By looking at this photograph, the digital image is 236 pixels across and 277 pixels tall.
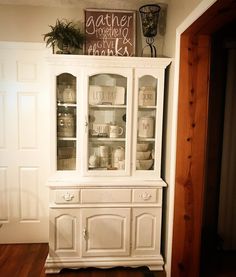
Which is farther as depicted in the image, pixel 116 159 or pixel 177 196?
pixel 116 159

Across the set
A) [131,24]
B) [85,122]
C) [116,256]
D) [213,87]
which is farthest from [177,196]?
[131,24]

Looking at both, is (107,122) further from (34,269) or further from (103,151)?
(34,269)

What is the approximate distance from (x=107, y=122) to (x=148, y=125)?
40cm

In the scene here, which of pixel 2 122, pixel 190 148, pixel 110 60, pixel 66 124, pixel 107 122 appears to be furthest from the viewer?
pixel 2 122

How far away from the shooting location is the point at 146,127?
229cm

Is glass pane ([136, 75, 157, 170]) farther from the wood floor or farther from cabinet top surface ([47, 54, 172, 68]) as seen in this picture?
the wood floor

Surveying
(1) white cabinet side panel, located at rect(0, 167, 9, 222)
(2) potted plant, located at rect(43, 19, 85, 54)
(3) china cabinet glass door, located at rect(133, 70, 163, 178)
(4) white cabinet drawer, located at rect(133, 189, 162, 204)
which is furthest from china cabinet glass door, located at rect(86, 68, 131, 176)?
(1) white cabinet side panel, located at rect(0, 167, 9, 222)

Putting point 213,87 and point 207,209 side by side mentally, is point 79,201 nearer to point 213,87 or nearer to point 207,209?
point 207,209

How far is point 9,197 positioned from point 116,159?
1.27 meters

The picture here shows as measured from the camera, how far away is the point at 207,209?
2656mm

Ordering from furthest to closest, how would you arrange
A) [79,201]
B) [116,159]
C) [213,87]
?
1. [213,87]
2. [116,159]
3. [79,201]

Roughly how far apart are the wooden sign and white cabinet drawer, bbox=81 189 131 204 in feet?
4.42

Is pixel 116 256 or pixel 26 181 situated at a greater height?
pixel 26 181

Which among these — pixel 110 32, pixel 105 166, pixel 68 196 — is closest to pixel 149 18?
pixel 110 32
